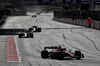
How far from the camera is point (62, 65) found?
23.2m

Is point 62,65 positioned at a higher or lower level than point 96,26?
higher

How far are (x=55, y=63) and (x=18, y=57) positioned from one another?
5.26 metres

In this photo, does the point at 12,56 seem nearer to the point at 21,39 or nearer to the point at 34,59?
the point at 34,59

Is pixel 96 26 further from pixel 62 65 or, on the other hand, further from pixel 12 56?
pixel 62 65

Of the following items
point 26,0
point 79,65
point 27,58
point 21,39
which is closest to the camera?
point 79,65

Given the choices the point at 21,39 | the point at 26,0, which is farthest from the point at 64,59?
the point at 26,0

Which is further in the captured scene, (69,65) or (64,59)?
(64,59)

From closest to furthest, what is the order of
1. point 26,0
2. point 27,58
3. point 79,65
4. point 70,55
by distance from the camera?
point 79,65 → point 70,55 → point 27,58 → point 26,0

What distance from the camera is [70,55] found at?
83.4 ft

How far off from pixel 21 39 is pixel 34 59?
19.3 metres

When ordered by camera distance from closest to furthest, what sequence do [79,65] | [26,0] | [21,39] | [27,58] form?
[79,65] < [27,58] < [21,39] < [26,0]

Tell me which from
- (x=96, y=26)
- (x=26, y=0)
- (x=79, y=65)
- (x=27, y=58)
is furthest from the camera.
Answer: (x=26, y=0)

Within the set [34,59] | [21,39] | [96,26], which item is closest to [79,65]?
[34,59]

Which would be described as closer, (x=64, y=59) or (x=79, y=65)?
(x=79, y=65)
